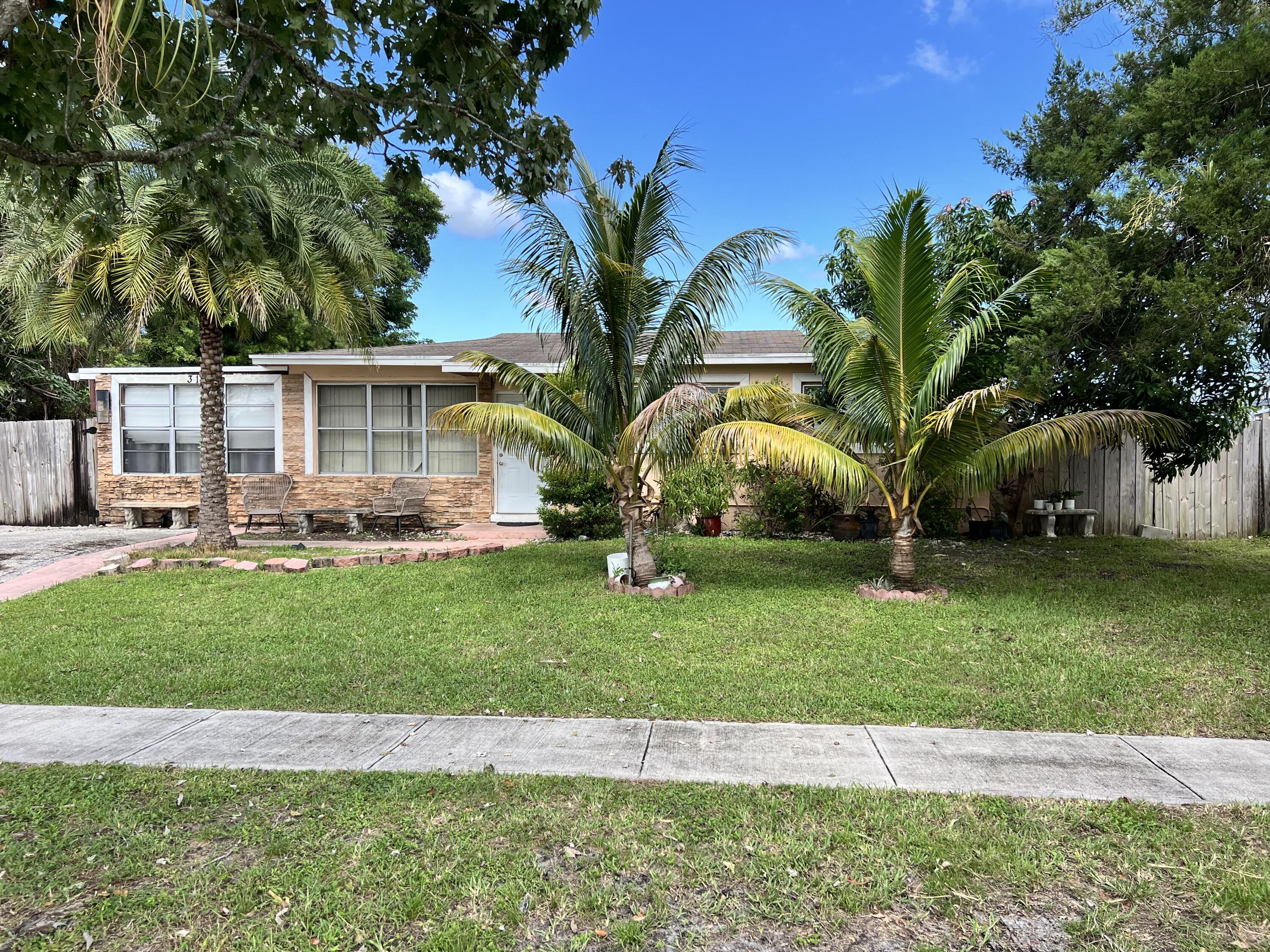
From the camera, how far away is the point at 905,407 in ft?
26.2

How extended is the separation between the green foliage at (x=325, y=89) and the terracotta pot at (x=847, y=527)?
355 inches

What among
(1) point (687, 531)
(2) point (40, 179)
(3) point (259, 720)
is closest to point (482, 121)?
(2) point (40, 179)

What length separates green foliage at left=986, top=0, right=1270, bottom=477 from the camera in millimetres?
5910

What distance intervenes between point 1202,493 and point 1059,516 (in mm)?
2508

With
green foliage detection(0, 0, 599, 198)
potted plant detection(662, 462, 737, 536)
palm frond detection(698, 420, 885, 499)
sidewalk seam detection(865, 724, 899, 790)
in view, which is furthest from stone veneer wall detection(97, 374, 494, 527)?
sidewalk seam detection(865, 724, 899, 790)

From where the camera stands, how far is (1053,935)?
259 cm

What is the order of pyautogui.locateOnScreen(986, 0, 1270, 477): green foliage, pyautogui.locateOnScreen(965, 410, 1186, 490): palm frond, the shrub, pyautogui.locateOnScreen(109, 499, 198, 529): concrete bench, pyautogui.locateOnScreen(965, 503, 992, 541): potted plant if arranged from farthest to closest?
pyautogui.locateOnScreen(109, 499, 198, 529): concrete bench
pyautogui.locateOnScreen(965, 503, 992, 541): potted plant
the shrub
pyautogui.locateOnScreen(965, 410, 1186, 490): palm frond
pyautogui.locateOnScreen(986, 0, 1270, 477): green foliage

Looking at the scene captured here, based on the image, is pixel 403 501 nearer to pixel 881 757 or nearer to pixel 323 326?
pixel 323 326

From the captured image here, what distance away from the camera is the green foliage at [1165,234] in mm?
5910

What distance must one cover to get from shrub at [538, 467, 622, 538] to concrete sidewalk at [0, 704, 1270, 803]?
7.75m

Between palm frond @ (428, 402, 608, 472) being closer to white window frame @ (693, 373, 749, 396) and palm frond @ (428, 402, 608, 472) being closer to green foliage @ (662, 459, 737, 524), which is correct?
green foliage @ (662, 459, 737, 524)

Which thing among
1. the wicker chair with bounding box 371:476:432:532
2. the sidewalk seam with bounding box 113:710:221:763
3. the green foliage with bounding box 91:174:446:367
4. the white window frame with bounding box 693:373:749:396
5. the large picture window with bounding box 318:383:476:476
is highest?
the green foliage with bounding box 91:174:446:367

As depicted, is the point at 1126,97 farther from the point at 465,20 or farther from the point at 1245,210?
the point at 465,20

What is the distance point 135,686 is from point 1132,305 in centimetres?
946
